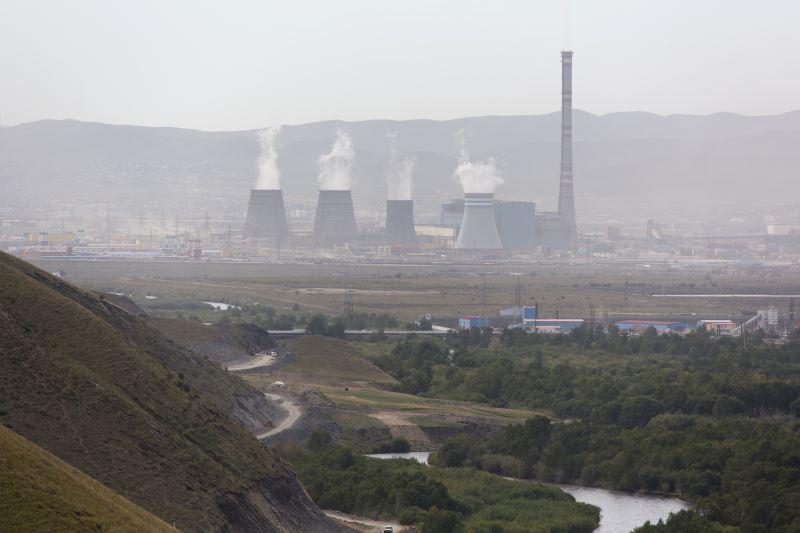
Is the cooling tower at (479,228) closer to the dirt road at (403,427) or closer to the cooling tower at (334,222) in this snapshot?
the cooling tower at (334,222)

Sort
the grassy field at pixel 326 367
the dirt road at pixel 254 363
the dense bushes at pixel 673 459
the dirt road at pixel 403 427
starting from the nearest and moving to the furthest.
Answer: the dense bushes at pixel 673 459 → the dirt road at pixel 403 427 → the dirt road at pixel 254 363 → the grassy field at pixel 326 367

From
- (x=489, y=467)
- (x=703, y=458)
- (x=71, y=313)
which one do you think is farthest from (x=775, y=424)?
(x=71, y=313)

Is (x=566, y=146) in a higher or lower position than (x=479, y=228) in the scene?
higher

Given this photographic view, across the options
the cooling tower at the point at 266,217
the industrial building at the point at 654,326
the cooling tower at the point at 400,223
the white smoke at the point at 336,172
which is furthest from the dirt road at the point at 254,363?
the white smoke at the point at 336,172

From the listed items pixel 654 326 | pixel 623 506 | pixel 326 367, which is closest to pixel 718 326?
A: pixel 654 326

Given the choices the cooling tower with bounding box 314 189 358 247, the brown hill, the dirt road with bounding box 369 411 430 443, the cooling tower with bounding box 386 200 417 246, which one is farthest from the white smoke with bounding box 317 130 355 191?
the dirt road with bounding box 369 411 430 443

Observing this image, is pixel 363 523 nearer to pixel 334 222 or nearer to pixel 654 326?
pixel 654 326
